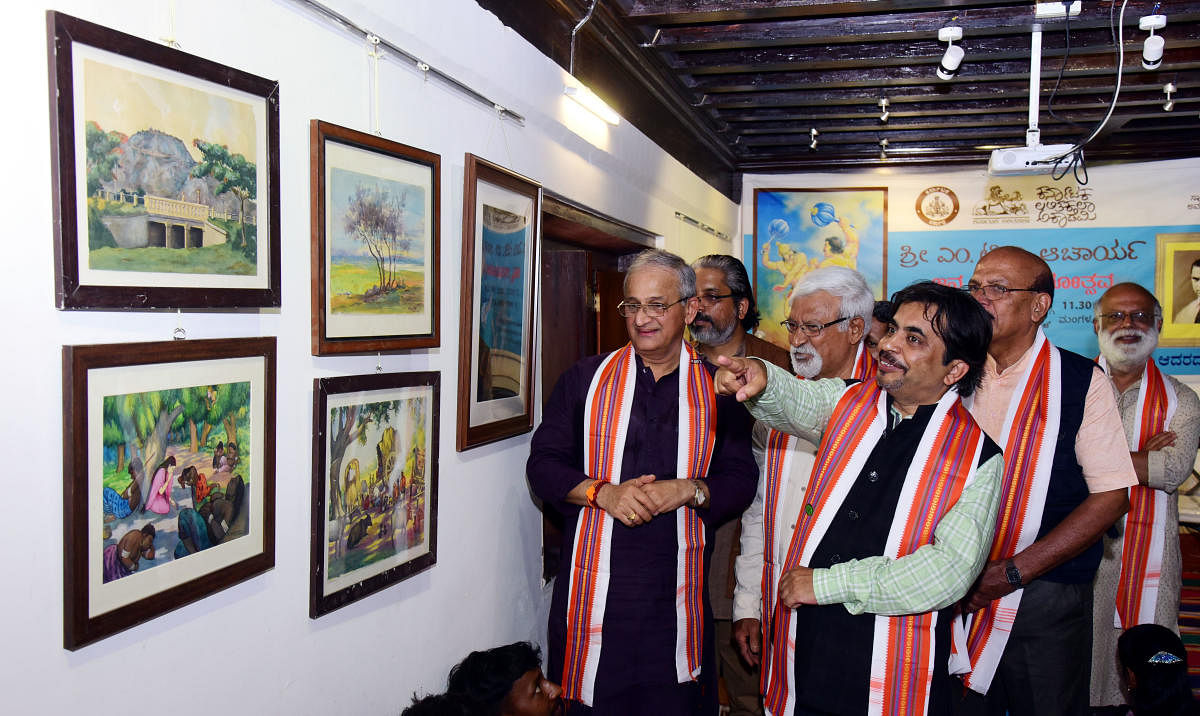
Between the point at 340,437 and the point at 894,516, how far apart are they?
4.03 feet

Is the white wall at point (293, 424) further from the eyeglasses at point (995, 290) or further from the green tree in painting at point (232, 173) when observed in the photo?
the eyeglasses at point (995, 290)

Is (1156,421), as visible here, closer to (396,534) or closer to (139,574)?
(396,534)

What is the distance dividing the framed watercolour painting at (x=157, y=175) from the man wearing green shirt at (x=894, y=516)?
1005mm

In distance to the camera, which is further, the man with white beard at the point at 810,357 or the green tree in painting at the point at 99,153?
the man with white beard at the point at 810,357

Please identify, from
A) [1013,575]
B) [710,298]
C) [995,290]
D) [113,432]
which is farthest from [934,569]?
[710,298]

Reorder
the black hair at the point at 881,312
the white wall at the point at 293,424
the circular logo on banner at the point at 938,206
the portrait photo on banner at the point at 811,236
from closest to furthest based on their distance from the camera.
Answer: the white wall at the point at 293,424, the black hair at the point at 881,312, the circular logo on banner at the point at 938,206, the portrait photo on banner at the point at 811,236

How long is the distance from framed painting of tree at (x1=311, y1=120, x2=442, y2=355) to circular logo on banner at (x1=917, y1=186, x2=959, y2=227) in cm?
664

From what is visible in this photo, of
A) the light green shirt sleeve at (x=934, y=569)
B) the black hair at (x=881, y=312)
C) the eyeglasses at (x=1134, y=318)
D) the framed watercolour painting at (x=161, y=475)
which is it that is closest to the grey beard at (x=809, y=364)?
the black hair at (x=881, y=312)

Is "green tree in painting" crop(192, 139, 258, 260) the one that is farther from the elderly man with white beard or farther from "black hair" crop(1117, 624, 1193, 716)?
the elderly man with white beard

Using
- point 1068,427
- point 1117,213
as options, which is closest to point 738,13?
point 1068,427

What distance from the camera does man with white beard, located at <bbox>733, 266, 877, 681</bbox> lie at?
290 centimetres

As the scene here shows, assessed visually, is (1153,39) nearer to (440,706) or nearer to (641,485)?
(641,485)

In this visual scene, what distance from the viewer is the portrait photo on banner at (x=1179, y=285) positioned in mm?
7484

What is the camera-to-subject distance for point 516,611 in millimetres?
2947
